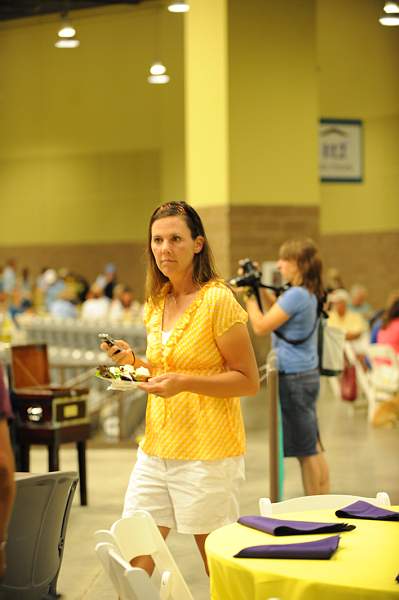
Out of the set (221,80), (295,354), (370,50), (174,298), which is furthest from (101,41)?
(174,298)

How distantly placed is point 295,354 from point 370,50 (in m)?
16.8

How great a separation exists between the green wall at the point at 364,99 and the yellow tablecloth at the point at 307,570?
1955cm

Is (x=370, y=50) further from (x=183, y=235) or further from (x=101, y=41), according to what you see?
(x=183, y=235)

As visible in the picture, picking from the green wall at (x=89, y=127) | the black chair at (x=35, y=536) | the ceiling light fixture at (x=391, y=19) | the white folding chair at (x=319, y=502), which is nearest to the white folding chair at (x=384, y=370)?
the ceiling light fixture at (x=391, y=19)

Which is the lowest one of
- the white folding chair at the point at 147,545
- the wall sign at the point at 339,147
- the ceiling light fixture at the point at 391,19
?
the white folding chair at the point at 147,545

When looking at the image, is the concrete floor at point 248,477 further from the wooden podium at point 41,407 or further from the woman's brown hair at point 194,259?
the woman's brown hair at point 194,259

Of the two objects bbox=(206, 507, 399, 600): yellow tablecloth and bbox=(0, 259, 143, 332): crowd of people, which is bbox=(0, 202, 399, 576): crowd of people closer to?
bbox=(206, 507, 399, 600): yellow tablecloth

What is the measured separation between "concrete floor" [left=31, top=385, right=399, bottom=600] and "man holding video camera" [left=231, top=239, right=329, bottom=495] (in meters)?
0.85

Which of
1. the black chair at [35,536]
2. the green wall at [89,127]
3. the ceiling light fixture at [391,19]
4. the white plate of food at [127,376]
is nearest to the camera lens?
the black chair at [35,536]

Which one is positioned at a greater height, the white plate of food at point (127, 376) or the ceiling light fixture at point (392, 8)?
the ceiling light fixture at point (392, 8)

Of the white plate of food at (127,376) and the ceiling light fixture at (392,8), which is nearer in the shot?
the white plate of food at (127,376)

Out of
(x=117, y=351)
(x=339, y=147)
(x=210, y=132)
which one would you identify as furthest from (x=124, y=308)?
(x=117, y=351)

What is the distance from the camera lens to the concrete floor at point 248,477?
→ 6.20m

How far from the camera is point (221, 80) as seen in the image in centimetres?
1288
